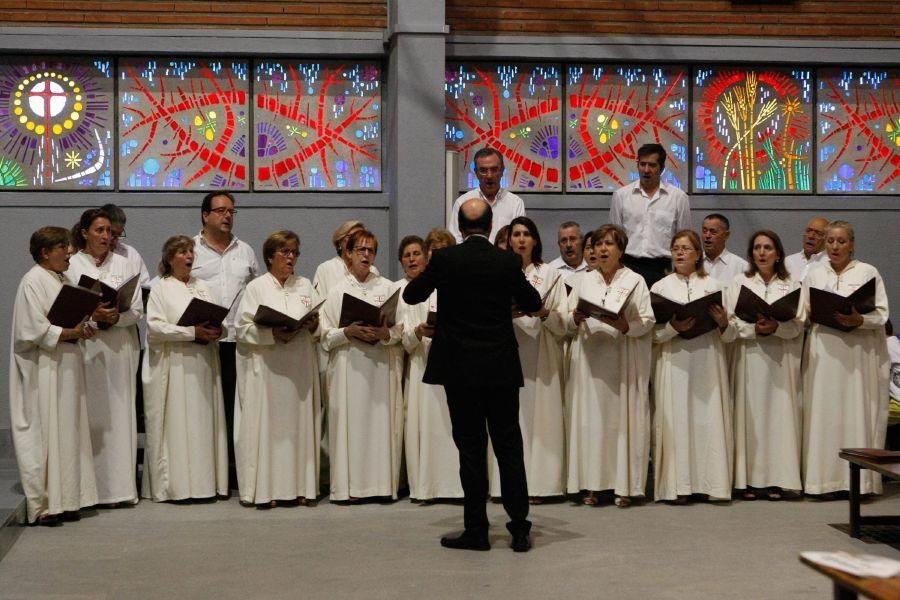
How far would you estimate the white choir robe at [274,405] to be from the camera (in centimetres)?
825

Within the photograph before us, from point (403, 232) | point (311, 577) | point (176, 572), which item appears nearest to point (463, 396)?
point (311, 577)

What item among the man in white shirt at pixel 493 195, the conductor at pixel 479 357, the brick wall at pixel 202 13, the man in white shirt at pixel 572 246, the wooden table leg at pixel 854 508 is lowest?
the wooden table leg at pixel 854 508

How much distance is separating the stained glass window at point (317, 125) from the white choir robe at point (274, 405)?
142 inches

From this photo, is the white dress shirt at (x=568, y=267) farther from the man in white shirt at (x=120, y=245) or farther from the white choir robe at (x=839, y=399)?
the man in white shirt at (x=120, y=245)

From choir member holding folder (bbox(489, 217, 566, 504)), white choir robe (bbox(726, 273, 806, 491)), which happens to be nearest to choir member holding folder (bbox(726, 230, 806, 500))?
white choir robe (bbox(726, 273, 806, 491))

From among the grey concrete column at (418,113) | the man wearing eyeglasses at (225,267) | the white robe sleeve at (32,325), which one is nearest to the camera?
the white robe sleeve at (32,325)

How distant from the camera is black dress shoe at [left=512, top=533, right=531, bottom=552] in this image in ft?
22.6

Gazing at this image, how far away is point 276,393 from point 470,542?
6.58ft

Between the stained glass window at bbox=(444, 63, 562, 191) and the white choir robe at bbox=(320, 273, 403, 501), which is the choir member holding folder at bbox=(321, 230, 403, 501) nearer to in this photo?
the white choir robe at bbox=(320, 273, 403, 501)

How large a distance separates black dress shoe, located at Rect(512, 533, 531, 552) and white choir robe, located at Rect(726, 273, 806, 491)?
86.5 inches

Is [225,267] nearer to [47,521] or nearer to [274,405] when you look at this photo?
[274,405]

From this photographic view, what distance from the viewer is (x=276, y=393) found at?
8.32 m

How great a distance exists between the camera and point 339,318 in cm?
838

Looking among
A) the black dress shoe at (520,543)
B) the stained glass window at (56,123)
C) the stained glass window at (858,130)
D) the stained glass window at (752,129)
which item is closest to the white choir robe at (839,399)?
Answer: the black dress shoe at (520,543)
